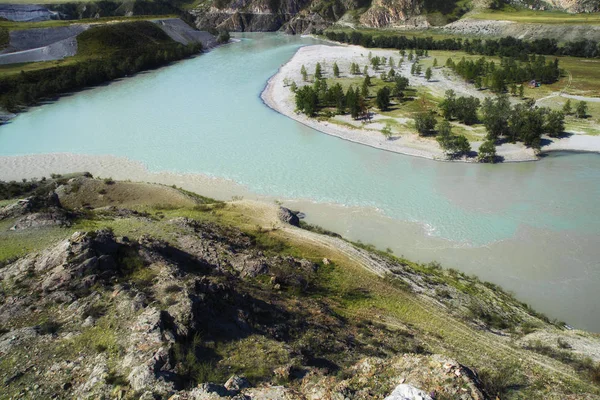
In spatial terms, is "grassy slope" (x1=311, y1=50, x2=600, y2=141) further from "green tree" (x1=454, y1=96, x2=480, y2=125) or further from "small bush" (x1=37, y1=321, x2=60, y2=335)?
"small bush" (x1=37, y1=321, x2=60, y2=335)

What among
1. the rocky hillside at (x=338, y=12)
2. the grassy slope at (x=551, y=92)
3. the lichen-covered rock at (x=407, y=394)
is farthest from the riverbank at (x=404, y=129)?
the rocky hillside at (x=338, y=12)

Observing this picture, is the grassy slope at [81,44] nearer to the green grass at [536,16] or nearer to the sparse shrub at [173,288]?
the sparse shrub at [173,288]

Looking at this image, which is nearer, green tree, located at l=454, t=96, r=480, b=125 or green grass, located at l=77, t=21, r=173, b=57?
green tree, located at l=454, t=96, r=480, b=125

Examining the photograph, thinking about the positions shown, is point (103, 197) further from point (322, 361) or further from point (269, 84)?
point (269, 84)

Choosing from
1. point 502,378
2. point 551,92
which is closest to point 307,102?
point 551,92

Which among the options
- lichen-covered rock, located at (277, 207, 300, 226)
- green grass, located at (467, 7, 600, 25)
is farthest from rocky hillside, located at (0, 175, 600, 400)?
green grass, located at (467, 7, 600, 25)

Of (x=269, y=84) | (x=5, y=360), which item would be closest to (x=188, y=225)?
(x=5, y=360)

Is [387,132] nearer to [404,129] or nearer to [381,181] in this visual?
[404,129]
